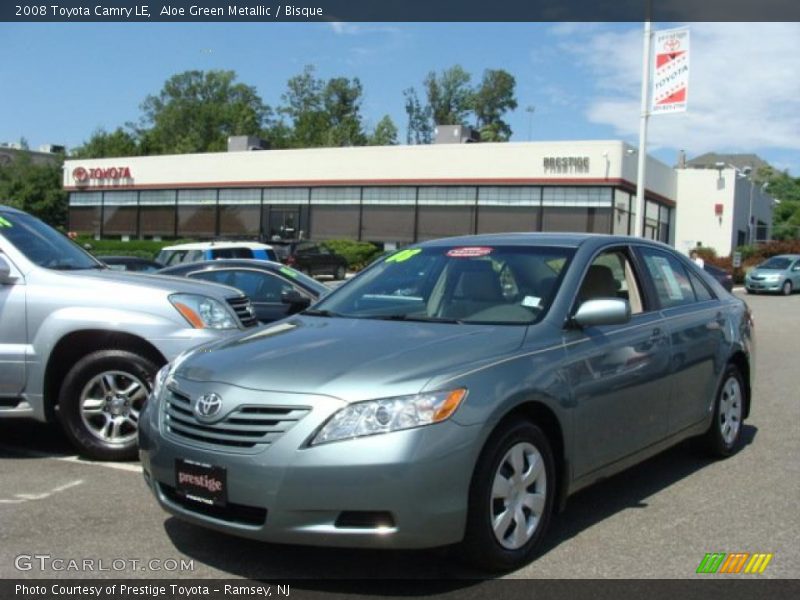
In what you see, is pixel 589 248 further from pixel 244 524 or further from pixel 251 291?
pixel 251 291

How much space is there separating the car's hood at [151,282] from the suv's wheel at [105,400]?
52cm

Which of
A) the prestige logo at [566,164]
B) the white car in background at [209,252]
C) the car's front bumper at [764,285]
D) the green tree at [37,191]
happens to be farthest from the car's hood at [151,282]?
the green tree at [37,191]

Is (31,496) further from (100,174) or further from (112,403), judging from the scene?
(100,174)

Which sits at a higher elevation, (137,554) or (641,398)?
(641,398)

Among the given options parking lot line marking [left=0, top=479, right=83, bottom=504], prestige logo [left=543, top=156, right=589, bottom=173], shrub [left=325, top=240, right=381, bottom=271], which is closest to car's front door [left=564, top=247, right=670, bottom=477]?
parking lot line marking [left=0, top=479, right=83, bottom=504]

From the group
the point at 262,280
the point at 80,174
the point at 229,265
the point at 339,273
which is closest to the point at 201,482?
the point at 262,280

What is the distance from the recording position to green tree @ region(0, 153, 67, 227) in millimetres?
68250

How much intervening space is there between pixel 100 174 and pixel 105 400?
45.9 meters

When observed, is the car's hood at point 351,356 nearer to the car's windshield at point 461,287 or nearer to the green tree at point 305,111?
the car's windshield at point 461,287

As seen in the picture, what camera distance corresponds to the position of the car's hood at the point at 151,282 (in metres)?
6.06

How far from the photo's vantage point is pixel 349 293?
546 cm

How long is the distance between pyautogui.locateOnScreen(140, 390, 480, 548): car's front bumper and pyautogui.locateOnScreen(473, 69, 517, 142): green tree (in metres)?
94.6

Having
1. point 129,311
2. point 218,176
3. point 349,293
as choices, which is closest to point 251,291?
point 129,311

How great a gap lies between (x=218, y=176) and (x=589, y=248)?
40.9 meters
